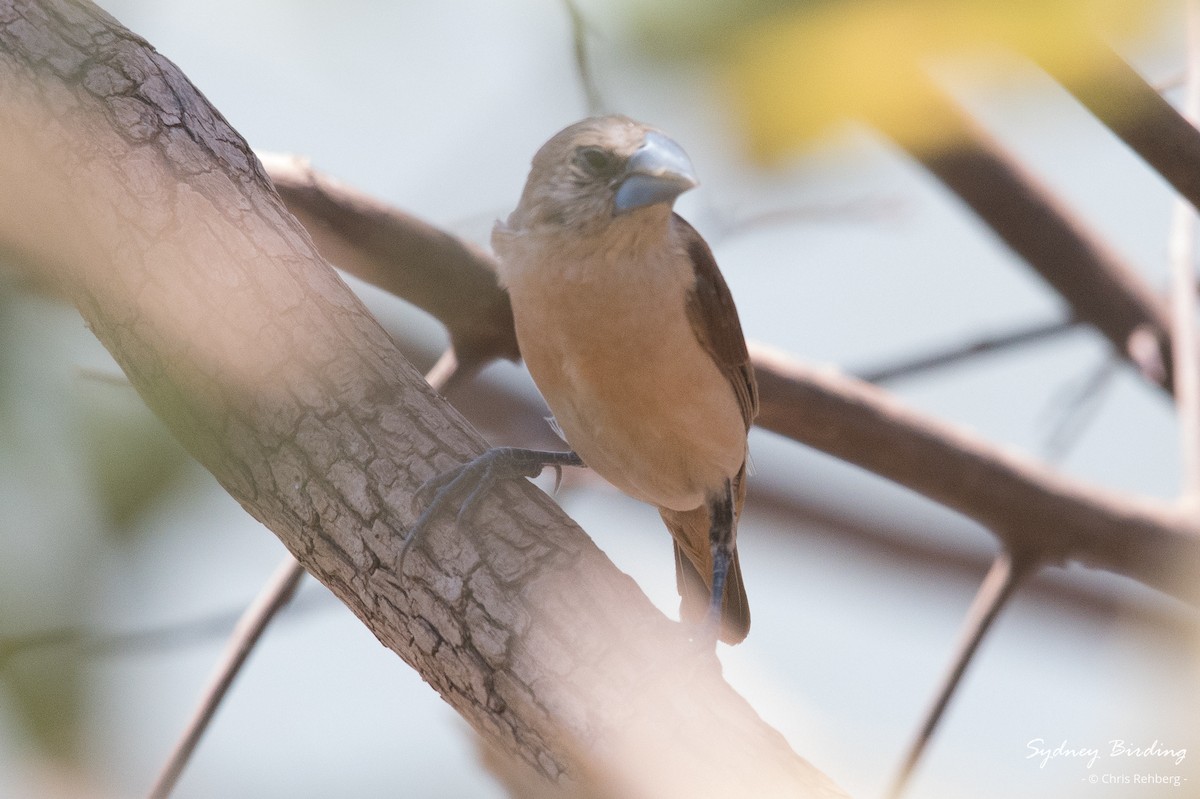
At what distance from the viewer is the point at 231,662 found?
8.99 ft

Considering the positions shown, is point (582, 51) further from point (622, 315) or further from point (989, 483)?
point (989, 483)

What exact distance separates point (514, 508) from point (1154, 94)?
56.3 inches

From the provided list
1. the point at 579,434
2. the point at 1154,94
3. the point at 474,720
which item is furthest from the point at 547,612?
the point at 1154,94

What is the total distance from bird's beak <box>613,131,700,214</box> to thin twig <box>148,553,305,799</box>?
126 centimetres

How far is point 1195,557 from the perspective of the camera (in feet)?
11.9

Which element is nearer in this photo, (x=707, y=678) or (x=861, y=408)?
(x=707, y=678)

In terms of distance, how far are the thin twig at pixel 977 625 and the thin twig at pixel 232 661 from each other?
67.0 inches

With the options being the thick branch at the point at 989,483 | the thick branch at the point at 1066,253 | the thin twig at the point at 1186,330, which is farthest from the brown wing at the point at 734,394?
the thin twig at the point at 1186,330

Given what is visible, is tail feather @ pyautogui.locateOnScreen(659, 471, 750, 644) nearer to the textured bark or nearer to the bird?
the bird

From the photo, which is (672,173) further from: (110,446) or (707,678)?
(110,446)

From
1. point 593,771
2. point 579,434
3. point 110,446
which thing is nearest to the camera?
point 110,446

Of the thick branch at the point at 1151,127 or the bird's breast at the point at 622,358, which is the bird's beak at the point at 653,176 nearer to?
the bird's breast at the point at 622,358

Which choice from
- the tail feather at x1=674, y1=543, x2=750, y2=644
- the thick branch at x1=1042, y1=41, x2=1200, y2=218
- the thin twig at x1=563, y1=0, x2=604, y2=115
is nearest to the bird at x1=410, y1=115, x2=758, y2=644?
the thin twig at x1=563, y1=0, x2=604, y2=115

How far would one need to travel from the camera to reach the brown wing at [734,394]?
106 inches
